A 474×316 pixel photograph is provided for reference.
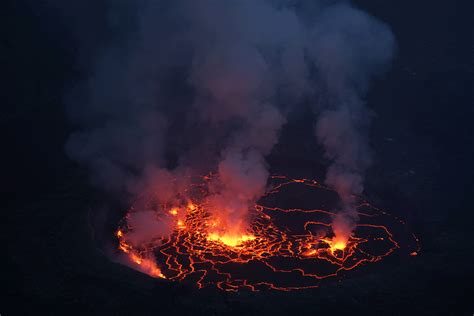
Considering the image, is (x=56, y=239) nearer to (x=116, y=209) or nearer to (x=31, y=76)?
(x=116, y=209)

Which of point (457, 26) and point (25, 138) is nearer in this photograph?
point (25, 138)

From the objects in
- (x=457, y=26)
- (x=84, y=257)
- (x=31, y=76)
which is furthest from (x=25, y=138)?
(x=457, y=26)

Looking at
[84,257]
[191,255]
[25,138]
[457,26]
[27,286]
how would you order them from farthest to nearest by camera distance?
[457,26] → [25,138] → [191,255] → [84,257] → [27,286]

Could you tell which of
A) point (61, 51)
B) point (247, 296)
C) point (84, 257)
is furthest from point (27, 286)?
point (61, 51)

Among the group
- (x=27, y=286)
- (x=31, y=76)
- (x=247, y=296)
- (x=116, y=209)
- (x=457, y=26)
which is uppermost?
(x=457, y=26)

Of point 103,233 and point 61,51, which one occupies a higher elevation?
point 61,51

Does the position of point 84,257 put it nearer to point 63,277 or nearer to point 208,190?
point 63,277

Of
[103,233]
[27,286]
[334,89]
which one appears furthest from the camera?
[334,89]
